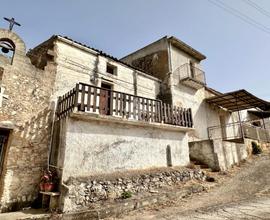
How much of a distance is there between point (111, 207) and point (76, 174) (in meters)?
1.50

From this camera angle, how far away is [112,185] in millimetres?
6594

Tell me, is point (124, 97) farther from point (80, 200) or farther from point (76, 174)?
point (80, 200)

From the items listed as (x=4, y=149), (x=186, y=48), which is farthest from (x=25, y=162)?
(x=186, y=48)

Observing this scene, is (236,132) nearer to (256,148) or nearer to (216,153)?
(256,148)

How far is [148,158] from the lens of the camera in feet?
27.6

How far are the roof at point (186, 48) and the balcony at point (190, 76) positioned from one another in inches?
44.7

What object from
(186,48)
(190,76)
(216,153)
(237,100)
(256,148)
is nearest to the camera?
(216,153)

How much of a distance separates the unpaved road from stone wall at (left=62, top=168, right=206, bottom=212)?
941mm

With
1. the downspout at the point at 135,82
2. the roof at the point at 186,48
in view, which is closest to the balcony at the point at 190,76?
the roof at the point at 186,48

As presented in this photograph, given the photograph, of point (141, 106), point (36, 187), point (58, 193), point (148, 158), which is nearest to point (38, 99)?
point (36, 187)

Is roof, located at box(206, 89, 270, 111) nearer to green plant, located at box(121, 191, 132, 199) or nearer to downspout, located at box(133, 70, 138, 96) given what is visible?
downspout, located at box(133, 70, 138, 96)

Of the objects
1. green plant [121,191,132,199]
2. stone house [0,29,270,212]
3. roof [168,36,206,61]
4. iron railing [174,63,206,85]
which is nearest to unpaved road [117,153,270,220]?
green plant [121,191,132,199]

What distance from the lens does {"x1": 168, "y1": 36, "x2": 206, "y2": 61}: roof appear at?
47.1ft

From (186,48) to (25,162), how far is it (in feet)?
42.9
